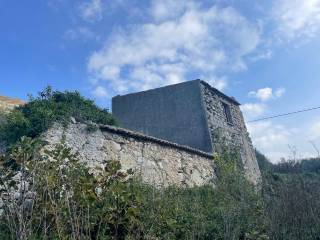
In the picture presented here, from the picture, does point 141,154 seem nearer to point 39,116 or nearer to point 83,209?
point 39,116

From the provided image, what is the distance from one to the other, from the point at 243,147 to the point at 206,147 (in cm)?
332

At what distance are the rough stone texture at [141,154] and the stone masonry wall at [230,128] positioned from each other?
1.98 meters

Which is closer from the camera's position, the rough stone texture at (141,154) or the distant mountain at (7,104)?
the rough stone texture at (141,154)

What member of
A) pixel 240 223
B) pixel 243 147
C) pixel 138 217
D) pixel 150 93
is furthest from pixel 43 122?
pixel 243 147

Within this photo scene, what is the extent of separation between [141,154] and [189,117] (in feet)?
15.4

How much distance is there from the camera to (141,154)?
8289 millimetres

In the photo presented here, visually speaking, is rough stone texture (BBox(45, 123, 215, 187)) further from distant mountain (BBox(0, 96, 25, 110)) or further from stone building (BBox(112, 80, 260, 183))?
distant mountain (BBox(0, 96, 25, 110))

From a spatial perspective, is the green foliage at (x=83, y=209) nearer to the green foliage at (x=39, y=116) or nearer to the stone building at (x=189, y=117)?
the green foliage at (x=39, y=116)

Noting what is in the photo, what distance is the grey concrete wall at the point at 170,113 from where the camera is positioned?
12.2 metres

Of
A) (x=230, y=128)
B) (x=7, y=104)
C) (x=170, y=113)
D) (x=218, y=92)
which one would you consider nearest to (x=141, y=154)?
(x=170, y=113)

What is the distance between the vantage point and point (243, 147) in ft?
46.9

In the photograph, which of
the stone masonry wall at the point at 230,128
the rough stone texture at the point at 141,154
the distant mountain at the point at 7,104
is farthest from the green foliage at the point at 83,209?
the distant mountain at the point at 7,104

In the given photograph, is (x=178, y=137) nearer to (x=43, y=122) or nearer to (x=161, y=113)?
(x=161, y=113)

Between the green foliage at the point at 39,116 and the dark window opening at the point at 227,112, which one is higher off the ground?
the dark window opening at the point at 227,112
